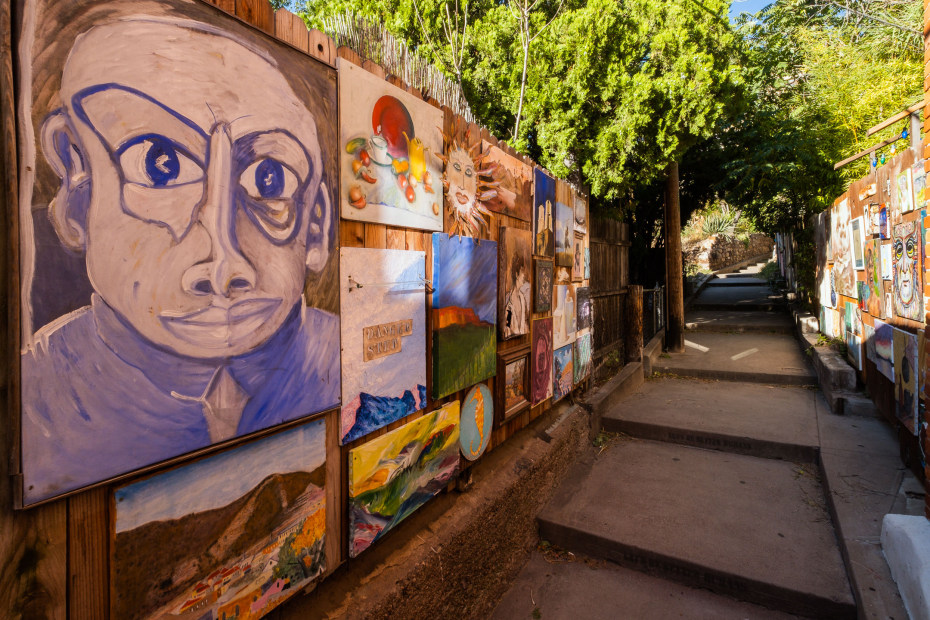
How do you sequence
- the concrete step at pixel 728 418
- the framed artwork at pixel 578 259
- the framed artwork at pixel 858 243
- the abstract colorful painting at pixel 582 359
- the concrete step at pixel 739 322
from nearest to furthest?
1. the concrete step at pixel 728 418
2. the framed artwork at pixel 578 259
3. the abstract colorful painting at pixel 582 359
4. the framed artwork at pixel 858 243
5. the concrete step at pixel 739 322

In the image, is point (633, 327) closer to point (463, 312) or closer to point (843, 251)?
point (843, 251)

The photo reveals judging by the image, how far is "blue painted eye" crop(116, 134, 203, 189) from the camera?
1322 millimetres

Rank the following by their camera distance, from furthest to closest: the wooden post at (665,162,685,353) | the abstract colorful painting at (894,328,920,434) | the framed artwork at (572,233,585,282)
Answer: the wooden post at (665,162,685,353) → the framed artwork at (572,233,585,282) → the abstract colorful painting at (894,328,920,434)

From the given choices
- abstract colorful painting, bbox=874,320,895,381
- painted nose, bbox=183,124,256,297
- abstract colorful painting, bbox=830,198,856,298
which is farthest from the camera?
abstract colorful painting, bbox=830,198,856,298

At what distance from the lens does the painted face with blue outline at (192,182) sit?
4.17 ft

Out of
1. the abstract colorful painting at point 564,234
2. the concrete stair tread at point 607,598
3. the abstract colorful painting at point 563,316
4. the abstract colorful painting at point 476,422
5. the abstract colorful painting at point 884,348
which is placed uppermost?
the abstract colorful painting at point 564,234

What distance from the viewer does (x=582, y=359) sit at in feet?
17.5

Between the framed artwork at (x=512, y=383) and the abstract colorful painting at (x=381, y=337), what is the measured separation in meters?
1.01

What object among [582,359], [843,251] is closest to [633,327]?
[582,359]

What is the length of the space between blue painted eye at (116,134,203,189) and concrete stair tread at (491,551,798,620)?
3.08m

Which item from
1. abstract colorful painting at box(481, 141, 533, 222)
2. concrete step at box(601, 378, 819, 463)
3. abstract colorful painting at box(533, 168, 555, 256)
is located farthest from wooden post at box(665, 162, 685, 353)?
abstract colorful painting at box(481, 141, 533, 222)

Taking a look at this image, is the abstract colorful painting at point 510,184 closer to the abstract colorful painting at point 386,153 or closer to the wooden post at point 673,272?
the abstract colorful painting at point 386,153

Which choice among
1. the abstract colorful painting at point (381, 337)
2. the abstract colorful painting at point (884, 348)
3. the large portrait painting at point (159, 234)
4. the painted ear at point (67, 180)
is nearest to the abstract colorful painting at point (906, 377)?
the abstract colorful painting at point (884, 348)

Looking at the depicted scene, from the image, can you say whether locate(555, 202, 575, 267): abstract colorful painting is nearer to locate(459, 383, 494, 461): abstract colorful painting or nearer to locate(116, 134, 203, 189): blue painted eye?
locate(459, 383, 494, 461): abstract colorful painting
